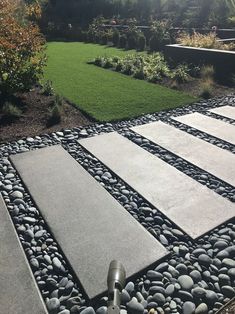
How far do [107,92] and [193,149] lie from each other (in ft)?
15.2

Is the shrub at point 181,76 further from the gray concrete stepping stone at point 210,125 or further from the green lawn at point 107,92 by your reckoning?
the gray concrete stepping stone at point 210,125

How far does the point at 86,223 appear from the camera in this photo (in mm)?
3977

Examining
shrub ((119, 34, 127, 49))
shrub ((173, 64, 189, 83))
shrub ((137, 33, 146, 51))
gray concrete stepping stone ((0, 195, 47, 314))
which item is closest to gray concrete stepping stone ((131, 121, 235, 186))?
gray concrete stepping stone ((0, 195, 47, 314))

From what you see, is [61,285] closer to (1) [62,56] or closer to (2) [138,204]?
(2) [138,204]

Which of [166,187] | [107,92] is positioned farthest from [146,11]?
[166,187]

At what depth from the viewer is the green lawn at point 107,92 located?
320 inches

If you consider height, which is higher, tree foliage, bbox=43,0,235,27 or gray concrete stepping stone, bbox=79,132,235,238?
tree foliage, bbox=43,0,235,27

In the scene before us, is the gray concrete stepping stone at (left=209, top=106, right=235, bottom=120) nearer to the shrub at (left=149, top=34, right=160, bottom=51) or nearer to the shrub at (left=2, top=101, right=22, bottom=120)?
the shrub at (left=2, top=101, right=22, bottom=120)

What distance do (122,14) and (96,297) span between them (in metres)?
31.8

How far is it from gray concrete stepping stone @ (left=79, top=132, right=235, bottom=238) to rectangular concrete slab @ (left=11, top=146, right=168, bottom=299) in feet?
1.59

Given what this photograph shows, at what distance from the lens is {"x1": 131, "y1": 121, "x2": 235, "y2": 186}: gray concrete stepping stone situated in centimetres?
519

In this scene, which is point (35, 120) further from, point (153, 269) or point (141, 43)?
point (141, 43)

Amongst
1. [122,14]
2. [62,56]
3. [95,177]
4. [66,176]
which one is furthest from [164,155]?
[122,14]

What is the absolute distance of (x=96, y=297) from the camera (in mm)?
2969
